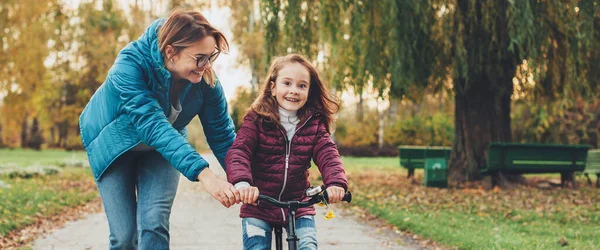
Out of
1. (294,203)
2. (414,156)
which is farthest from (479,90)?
(294,203)

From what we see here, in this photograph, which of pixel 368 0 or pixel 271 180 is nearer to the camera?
pixel 271 180

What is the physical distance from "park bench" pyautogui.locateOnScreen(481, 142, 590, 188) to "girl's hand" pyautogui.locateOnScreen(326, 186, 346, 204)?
359 inches

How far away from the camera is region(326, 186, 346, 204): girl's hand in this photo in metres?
2.86

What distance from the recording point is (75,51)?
35.7 m

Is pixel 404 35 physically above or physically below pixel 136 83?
above

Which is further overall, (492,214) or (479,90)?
(479,90)

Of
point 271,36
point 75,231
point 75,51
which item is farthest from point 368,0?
point 75,51

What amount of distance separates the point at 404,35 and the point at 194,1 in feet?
70.0

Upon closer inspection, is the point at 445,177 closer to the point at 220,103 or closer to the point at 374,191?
the point at 374,191

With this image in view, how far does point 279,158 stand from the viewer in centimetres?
314

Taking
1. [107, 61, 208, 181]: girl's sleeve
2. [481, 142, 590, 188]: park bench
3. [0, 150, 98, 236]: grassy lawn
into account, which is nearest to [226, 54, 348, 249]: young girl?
[107, 61, 208, 181]: girl's sleeve

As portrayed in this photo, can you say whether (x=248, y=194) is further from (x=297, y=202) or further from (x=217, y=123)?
(x=217, y=123)

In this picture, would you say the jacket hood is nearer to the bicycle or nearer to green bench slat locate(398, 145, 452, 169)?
the bicycle

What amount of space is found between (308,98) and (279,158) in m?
0.41
